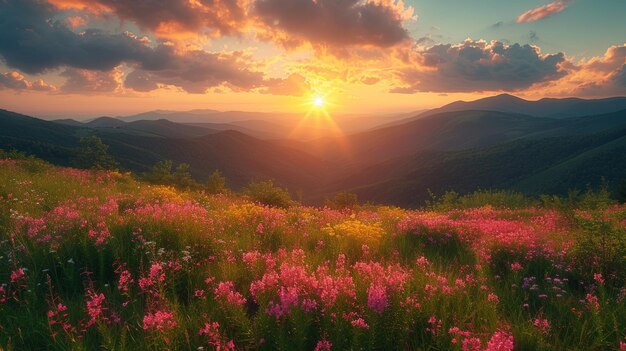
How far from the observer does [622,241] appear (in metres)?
5.20

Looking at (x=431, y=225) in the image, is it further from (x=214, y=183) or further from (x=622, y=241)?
(x=214, y=183)

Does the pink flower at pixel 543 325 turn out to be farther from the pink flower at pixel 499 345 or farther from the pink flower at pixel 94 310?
the pink flower at pixel 94 310

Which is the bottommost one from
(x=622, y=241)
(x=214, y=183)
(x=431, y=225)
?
(x=214, y=183)

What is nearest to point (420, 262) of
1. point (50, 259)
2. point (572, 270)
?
point (572, 270)

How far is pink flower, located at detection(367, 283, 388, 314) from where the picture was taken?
336cm

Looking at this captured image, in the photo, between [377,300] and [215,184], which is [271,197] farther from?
[377,300]

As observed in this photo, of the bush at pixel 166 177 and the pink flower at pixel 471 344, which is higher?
the pink flower at pixel 471 344

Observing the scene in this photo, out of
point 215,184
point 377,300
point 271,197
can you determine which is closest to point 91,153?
point 215,184

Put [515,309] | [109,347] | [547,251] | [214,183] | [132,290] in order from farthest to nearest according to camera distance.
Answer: [214,183] < [547,251] < [132,290] < [515,309] < [109,347]

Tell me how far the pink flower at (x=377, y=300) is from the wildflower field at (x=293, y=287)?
1 centimetres

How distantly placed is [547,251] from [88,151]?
2655 inches

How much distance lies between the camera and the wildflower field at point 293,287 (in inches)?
129

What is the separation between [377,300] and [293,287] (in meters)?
0.92

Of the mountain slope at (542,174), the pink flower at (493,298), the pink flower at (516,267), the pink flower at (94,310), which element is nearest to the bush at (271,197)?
the pink flower at (516,267)
